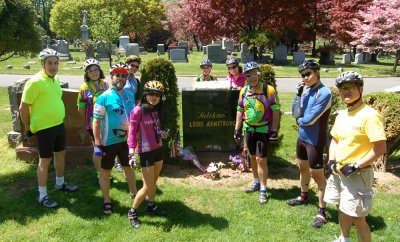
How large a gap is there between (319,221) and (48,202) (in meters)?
3.68

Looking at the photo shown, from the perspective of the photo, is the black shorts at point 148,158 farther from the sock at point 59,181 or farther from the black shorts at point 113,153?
the sock at point 59,181

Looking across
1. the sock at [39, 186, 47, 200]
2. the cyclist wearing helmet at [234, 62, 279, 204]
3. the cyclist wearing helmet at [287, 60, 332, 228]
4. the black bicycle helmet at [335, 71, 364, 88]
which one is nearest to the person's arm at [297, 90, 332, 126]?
the cyclist wearing helmet at [287, 60, 332, 228]

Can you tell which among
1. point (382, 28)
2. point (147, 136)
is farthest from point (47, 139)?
point (382, 28)

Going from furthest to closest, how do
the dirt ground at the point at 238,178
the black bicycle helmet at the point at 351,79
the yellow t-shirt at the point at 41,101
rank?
the dirt ground at the point at 238,178, the yellow t-shirt at the point at 41,101, the black bicycle helmet at the point at 351,79

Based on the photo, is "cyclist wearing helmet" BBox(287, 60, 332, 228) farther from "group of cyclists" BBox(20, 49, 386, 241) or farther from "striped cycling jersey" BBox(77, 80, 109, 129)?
"striped cycling jersey" BBox(77, 80, 109, 129)

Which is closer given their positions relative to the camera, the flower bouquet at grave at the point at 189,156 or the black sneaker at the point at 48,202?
the black sneaker at the point at 48,202

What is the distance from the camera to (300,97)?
17.2 feet

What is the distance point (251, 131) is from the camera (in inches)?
227

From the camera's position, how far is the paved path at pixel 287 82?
1814 centimetres

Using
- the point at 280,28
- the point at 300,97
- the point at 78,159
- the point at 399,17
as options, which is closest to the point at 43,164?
the point at 78,159

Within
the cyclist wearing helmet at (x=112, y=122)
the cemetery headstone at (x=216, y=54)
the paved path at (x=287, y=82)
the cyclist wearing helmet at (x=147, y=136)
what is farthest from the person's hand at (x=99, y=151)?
the cemetery headstone at (x=216, y=54)

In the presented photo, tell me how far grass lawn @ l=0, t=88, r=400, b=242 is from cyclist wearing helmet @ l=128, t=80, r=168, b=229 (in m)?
0.44

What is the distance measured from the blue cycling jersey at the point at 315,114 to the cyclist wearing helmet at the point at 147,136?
1.79 meters

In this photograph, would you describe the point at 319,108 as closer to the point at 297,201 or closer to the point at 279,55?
the point at 297,201
